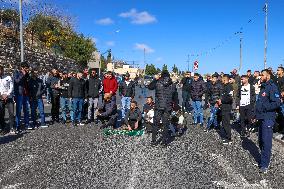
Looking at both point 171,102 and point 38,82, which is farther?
point 38,82

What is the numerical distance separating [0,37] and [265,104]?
29.6 metres

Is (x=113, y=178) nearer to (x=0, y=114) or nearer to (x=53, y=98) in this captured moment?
(x=0, y=114)

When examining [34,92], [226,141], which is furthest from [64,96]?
[226,141]

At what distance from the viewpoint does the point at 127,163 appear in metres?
8.20

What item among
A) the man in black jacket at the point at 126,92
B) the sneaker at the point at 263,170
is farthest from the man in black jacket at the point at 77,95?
the sneaker at the point at 263,170

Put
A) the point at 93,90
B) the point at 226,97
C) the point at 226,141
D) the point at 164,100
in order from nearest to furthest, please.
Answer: the point at 164,100 < the point at 226,141 < the point at 226,97 < the point at 93,90

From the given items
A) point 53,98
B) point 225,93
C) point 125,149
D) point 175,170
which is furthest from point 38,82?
point 175,170

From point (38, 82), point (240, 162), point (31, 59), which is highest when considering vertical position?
point (31, 59)

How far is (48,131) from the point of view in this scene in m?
12.5

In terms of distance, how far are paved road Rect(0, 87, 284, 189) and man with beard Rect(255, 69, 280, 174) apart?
37 cm

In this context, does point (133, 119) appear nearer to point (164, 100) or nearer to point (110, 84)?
point (110, 84)

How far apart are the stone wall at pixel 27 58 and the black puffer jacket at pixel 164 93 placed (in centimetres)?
1891

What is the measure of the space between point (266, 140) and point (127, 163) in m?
2.93

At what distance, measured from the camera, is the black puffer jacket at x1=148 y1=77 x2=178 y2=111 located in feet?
34.7
